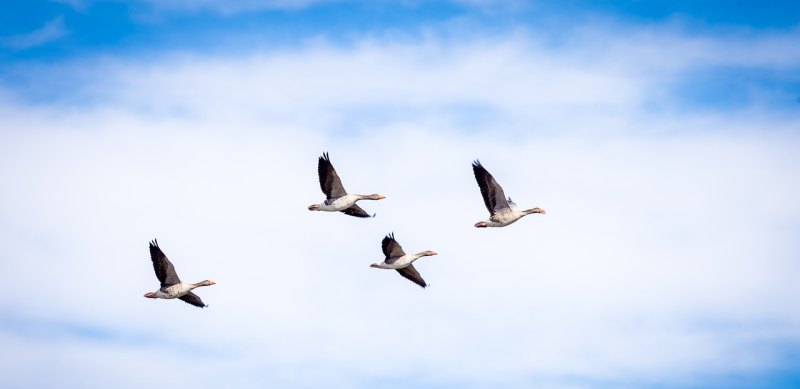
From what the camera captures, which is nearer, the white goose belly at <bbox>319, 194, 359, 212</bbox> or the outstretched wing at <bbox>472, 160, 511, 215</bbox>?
the outstretched wing at <bbox>472, 160, 511, 215</bbox>

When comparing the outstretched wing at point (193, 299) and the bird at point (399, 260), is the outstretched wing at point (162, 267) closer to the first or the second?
the outstretched wing at point (193, 299)

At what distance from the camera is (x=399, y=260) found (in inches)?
2426

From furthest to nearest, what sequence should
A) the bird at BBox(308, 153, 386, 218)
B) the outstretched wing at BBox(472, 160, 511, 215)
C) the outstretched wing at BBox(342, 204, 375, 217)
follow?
the outstretched wing at BBox(342, 204, 375, 217) → the bird at BBox(308, 153, 386, 218) → the outstretched wing at BBox(472, 160, 511, 215)

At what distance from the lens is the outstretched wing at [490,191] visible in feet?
193

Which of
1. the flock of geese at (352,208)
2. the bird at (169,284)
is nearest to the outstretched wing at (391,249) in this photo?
the flock of geese at (352,208)

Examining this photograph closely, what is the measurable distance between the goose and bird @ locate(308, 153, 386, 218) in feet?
14.4

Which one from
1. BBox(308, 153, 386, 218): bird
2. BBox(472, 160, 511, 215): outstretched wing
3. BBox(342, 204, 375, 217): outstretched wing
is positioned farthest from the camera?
BBox(342, 204, 375, 217): outstretched wing

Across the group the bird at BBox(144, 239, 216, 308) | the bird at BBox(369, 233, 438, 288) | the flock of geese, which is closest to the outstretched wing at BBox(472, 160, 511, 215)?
the flock of geese

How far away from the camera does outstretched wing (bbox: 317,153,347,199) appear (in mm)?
61531

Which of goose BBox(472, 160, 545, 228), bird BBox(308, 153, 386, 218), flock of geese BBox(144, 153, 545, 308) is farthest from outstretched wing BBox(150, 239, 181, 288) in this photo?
goose BBox(472, 160, 545, 228)

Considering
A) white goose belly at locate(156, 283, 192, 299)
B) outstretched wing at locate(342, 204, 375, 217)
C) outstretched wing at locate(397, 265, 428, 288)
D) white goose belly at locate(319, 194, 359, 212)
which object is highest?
outstretched wing at locate(342, 204, 375, 217)

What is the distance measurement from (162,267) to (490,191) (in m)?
9.65

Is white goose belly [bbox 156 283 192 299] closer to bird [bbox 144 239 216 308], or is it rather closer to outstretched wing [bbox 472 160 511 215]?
bird [bbox 144 239 216 308]

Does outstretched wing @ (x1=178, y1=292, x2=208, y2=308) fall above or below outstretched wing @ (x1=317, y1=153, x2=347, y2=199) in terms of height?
below
